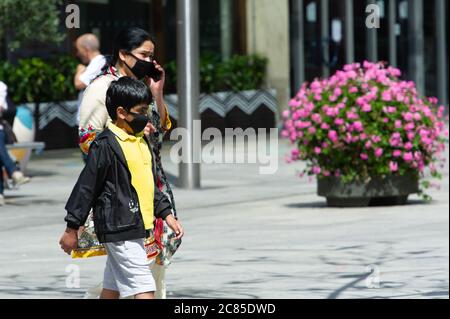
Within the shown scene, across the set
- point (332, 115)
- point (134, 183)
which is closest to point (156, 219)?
point (134, 183)

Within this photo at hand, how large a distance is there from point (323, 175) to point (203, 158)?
7565 millimetres

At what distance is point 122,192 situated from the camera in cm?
618

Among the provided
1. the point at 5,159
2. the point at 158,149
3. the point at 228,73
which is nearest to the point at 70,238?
the point at 158,149

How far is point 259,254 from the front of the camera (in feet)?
34.8

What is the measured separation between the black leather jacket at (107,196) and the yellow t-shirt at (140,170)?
0.08 feet

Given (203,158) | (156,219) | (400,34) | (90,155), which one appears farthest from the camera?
(400,34)

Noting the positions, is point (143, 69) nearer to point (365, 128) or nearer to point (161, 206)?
point (161, 206)

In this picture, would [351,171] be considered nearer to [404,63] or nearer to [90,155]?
[90,155]

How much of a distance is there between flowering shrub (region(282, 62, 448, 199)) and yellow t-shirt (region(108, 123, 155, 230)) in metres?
7.66

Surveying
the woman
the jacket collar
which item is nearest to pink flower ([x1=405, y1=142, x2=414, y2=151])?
the woman

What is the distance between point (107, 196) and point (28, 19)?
12854 mm

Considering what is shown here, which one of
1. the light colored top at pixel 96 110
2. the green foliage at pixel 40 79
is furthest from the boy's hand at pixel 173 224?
the green foliage at pixel 40 79

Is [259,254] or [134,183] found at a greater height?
[134,183]

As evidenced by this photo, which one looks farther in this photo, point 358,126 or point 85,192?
point 358,126
